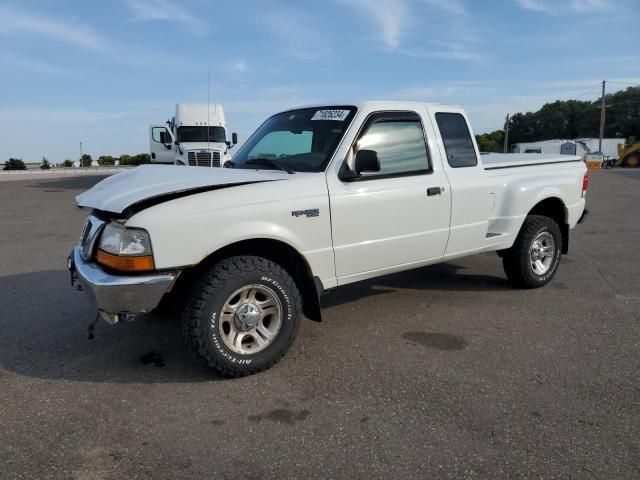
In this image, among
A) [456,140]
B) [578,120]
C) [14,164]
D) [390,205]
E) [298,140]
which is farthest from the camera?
[578,120]

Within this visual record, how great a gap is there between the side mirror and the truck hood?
0.56 meters

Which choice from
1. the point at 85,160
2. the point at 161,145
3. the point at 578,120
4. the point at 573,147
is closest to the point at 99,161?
the point at 85,160

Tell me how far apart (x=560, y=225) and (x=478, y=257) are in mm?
1537

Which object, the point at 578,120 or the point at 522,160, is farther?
the point at 578,120

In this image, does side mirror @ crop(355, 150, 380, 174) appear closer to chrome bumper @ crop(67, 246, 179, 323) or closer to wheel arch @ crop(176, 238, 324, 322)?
wheel arch @ crop(176, 238, 324, 322)

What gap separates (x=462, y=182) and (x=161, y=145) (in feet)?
62.5

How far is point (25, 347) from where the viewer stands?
4.08 metres

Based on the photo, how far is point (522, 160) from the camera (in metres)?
5.60

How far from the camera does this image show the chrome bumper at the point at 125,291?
3141 millimetres

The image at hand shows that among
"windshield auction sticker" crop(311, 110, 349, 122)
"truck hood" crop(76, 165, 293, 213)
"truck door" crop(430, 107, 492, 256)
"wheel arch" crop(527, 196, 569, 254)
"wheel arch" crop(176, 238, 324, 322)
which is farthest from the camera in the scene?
"wheel arch" crop(527, 196, 569, 254)

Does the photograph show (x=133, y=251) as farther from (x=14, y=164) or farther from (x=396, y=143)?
(x=14, y=164)

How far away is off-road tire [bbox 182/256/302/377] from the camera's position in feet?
10.9

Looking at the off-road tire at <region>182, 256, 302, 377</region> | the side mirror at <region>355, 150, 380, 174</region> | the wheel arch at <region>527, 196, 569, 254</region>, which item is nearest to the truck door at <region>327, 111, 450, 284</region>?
the side mirror at <region>355, 150, 380, 174</region>

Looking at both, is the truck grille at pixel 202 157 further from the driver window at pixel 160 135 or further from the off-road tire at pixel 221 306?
the off-road tire at pixel 221 306
